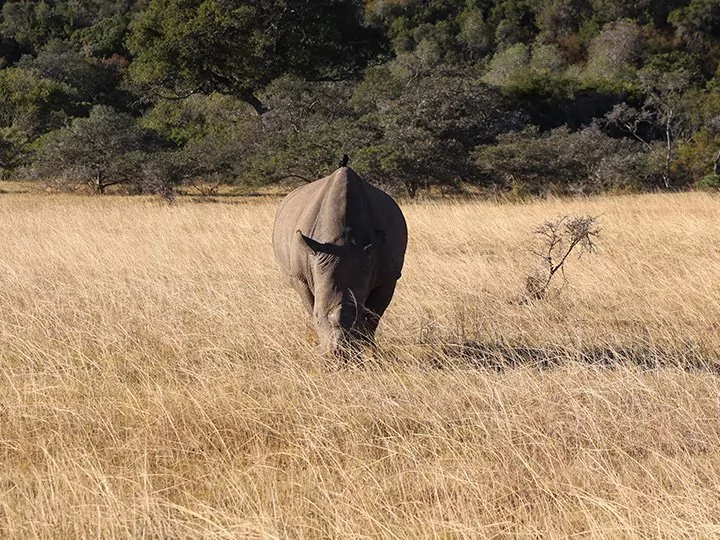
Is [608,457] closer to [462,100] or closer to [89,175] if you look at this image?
→ [462,100]

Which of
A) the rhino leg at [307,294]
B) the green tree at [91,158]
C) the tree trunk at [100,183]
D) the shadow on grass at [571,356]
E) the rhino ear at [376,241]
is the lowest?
the tree trunk at [100,183]

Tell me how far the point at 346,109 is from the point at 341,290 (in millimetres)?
22676

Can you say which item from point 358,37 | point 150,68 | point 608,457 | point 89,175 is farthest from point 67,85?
point 608,457

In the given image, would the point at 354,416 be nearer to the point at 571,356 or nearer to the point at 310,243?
the point at 310,243

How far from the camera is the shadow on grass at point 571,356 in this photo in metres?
5.32

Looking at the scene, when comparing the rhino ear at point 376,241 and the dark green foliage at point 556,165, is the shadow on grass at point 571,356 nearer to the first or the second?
the rhino ear at point 376,241

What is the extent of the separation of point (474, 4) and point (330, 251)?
53364mm

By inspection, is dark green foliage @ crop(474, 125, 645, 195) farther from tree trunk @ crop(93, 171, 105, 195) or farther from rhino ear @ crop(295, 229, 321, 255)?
rhino ear @ crop(295, 229, 321, 255)

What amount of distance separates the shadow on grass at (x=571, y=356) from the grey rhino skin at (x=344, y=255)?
0.71 m

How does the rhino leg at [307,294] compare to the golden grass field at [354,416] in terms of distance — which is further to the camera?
the rhino leg at [307,294]

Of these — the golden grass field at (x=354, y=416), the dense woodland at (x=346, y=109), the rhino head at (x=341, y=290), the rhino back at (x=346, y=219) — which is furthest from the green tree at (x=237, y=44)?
the rhino head at (x=341, y=290)

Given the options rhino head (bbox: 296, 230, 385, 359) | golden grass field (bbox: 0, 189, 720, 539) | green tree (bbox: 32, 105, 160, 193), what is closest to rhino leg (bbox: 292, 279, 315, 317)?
golden grass field (bbox: 0, 189, 720, 539)

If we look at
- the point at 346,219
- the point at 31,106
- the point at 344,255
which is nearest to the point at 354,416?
the point at 344,255

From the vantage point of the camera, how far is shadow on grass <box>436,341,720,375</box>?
17.5 feet
